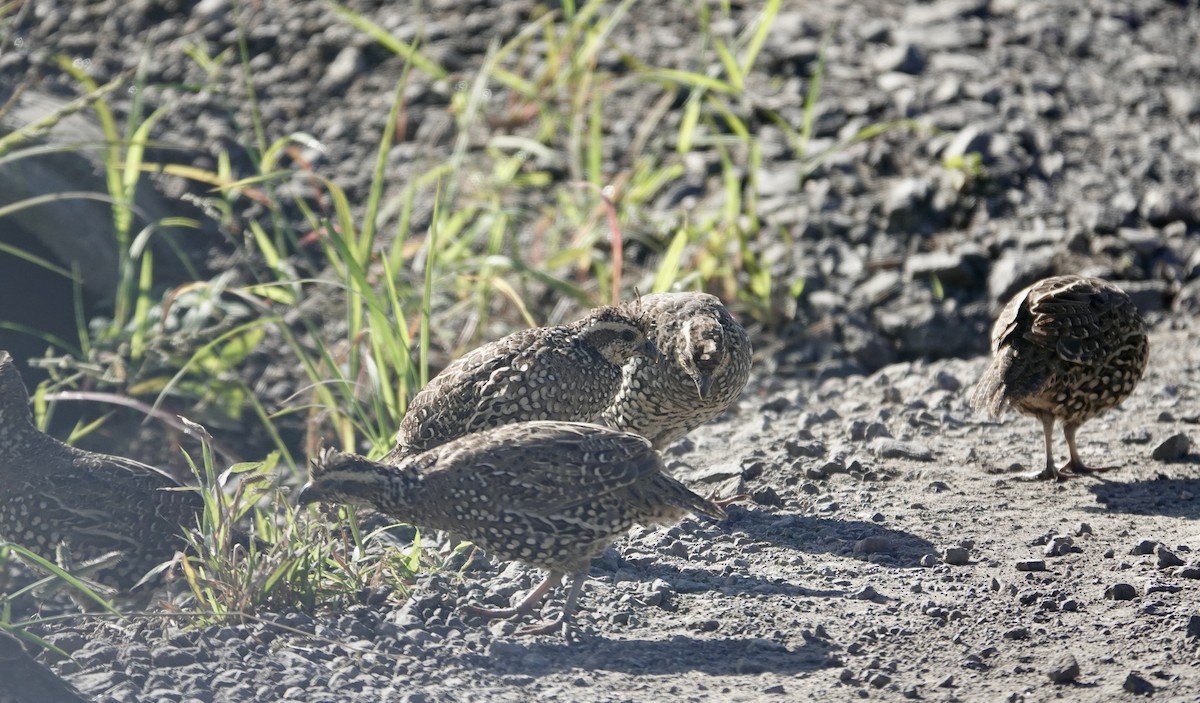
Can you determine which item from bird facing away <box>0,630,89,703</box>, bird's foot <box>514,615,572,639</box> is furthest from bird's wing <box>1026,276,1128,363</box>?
bird facing away <box>0,630,89,703</box>

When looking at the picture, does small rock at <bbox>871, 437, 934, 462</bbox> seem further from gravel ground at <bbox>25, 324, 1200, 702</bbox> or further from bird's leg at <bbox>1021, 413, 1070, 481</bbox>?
bird's leg at <bbox>1021, 413, 1070, 481</bbox>

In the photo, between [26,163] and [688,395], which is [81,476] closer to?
[688,395]

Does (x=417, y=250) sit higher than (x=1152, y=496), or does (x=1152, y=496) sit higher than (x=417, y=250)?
(x=417, y=250)

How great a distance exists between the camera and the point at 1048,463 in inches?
274

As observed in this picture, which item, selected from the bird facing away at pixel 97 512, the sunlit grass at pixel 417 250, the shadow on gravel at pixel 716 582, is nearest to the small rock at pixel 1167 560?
the shadow on gravel at pixel 716 582

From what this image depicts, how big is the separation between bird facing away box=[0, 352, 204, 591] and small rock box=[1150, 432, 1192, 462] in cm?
453

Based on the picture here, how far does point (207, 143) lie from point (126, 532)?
5436mm

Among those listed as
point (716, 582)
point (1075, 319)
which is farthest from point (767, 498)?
point (1075, 319)

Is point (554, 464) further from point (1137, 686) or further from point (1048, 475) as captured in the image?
point (1048, 475)

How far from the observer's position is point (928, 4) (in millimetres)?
11664

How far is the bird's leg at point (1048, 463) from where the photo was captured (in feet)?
22.7

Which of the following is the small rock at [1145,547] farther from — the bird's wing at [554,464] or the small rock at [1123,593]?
the bird's wing at [554,464]

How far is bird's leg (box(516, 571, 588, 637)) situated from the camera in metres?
5.53

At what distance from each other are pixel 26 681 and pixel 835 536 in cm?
331
